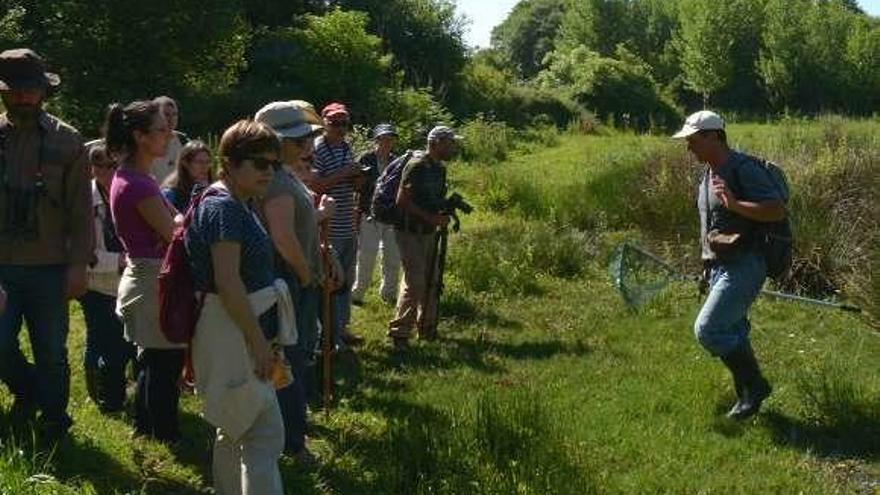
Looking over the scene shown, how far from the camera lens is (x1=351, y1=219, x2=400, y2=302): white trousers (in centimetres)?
895

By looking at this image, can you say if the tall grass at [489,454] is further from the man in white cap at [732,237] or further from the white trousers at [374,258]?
the white trousers at [374,258]

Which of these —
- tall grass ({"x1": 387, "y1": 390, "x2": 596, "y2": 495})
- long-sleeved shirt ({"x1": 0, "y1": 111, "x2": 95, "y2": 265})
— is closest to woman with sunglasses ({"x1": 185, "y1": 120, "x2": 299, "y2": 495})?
tall grass ({"x1": 387, "y1": 390, "x2": 596, "y2": 495})

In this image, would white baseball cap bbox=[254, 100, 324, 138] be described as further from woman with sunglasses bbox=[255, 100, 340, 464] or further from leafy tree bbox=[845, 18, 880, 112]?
leafy tree bbox=[845, 18, 880, 112]

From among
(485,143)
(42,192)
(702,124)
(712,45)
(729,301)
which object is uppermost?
(712,45)

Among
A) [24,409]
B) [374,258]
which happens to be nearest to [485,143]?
[374,258]

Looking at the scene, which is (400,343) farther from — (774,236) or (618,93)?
(618,93)

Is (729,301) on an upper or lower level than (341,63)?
lower

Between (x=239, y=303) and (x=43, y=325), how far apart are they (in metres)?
1.49

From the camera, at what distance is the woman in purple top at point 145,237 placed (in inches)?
183

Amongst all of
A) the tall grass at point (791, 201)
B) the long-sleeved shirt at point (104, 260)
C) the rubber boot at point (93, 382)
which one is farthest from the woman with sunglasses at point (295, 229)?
the tall grass at point (791, 201)

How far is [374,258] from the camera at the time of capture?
907 centimetres

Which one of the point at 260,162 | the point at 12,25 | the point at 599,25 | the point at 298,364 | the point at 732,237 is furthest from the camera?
the point at 599,25

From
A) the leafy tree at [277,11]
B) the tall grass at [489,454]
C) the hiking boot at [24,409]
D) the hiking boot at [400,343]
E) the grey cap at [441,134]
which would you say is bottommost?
the hiking boot at [400,343]

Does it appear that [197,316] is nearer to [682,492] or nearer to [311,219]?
[311,219]
